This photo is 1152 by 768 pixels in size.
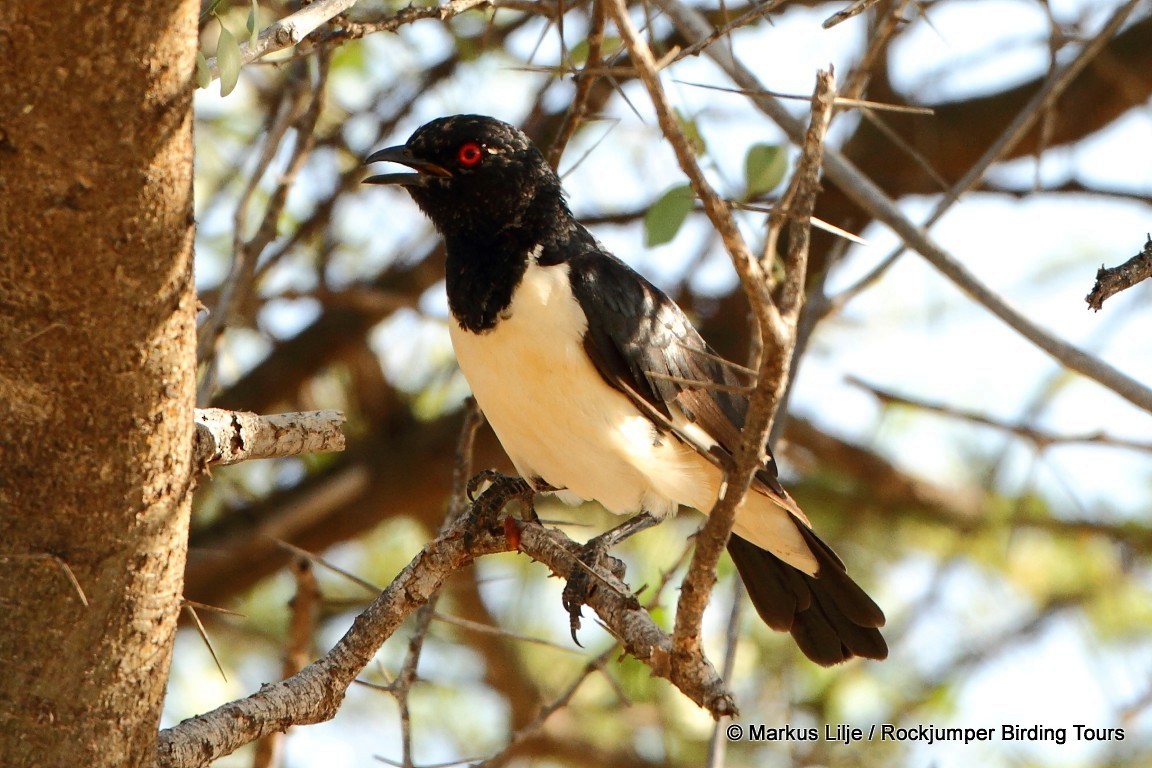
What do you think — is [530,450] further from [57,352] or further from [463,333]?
[57,352]

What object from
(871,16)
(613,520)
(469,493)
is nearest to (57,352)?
(469,493)

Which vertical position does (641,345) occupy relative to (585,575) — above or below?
above

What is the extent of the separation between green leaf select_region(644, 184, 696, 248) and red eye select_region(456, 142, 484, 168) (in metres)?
0.68

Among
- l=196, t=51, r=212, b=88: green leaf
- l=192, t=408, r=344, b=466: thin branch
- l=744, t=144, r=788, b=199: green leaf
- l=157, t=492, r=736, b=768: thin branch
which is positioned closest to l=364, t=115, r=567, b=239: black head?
l=744, t=144, r=788, b=199: green leaf

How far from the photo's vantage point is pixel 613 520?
6301 mm

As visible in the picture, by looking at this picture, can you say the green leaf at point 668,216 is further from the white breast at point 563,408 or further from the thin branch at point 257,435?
the thin branch at point 257,435

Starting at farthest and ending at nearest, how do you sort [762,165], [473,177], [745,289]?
[473,177]
[762,165]
[745,289]

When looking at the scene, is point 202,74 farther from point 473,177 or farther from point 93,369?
point 473,177

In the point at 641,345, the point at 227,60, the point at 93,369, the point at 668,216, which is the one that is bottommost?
the point at 93,369

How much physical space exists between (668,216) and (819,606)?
4.83 feet

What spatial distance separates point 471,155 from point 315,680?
6.34 ft

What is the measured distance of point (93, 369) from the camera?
6.91 ft

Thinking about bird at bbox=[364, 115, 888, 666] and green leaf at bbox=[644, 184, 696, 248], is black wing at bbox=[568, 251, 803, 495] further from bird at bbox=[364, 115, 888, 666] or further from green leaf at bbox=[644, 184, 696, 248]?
green leaf at bbox=[644, 184, 696, 248]

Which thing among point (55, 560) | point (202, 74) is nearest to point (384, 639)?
point (55, 560)
